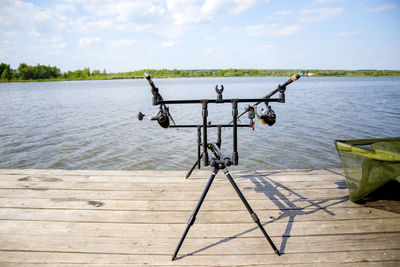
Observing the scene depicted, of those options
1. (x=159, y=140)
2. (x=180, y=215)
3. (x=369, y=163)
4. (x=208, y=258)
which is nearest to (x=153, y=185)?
(x=180, y=215)

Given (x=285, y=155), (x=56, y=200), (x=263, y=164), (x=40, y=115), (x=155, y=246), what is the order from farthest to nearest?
(x=40, y=115), (x=285, y=155), (x=263, y=164), (x=56, y=200), (x=155, y=246)

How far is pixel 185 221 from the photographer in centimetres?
279

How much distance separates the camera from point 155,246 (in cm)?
239

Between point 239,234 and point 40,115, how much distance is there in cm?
1911

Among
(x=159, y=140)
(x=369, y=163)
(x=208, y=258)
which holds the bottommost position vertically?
(x=159, y=140)

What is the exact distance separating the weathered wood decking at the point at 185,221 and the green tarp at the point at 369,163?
1.02 feet

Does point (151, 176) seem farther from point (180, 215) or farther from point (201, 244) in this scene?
point (201, 244)

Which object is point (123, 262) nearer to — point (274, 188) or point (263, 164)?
point (274, 188)

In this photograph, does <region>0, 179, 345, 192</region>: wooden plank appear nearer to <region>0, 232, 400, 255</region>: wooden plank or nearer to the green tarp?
the green tarp

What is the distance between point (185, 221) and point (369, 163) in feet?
6.67

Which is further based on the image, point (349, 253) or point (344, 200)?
point (344, 200)

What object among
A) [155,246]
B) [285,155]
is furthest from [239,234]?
[285,155]

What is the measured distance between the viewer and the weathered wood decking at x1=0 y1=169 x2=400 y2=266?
7.41 feet

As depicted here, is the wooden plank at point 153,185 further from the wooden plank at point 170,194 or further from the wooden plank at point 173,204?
the wooden plank at point 173,204
